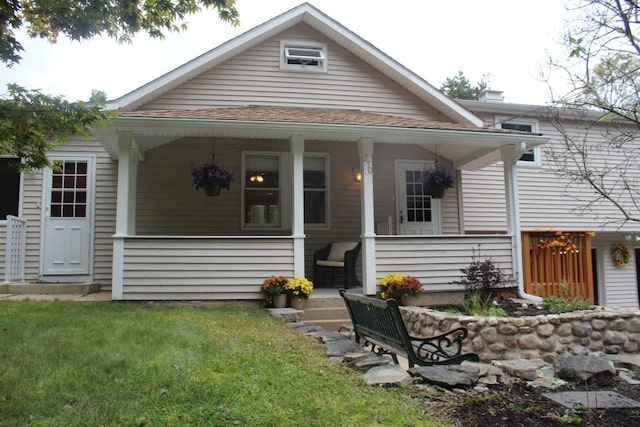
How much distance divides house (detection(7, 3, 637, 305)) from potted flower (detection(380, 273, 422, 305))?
0.24 m

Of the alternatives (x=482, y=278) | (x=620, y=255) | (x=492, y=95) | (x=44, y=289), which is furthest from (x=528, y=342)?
(x=620, y=255)

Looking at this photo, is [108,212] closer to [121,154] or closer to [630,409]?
[121,154]

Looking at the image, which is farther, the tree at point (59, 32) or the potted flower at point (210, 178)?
the potted flower at point (210, 178)

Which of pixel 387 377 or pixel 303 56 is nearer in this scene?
pixel 387 377

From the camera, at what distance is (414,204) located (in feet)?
32.2

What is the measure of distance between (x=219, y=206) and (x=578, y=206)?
26.6ft

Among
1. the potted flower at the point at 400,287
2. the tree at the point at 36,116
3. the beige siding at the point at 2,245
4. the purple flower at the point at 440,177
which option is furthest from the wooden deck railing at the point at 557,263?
the beige siding at the point at 2,245

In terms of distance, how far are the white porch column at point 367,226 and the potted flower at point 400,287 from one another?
21 cm

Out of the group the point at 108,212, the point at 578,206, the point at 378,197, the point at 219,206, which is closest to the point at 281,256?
the point at 219,206

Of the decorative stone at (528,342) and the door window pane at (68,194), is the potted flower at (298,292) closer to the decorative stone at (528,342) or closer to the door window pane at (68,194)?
the decorative stone at (528,342)

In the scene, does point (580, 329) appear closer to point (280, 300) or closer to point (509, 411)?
point (509, 411)

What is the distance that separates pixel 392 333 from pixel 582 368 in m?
1.61

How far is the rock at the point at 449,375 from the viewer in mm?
3416

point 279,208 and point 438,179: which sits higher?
point 438,179
